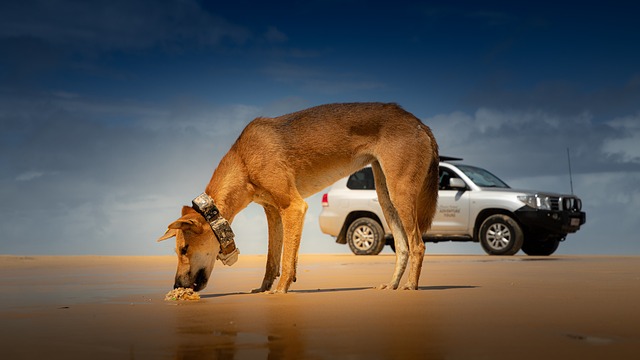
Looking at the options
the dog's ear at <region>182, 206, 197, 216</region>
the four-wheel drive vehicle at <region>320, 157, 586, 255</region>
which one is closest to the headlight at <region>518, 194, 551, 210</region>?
the four-wheel drive vehicle at <region>320, 157, 586, 255</region>

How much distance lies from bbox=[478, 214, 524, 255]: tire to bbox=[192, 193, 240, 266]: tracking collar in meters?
10.9

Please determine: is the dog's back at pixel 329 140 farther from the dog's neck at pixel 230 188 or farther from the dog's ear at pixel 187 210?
the dog's ear at pixel 187 210

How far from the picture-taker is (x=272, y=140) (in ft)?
28.9

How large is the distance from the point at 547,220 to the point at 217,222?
38.1 ft

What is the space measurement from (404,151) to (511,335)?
164 inches

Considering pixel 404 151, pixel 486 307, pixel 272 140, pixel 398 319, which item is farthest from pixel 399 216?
pixel 398 319

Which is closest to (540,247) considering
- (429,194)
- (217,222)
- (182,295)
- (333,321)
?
(429,194)

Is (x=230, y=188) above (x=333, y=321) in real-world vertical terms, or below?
above

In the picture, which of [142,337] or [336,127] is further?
[336,127]

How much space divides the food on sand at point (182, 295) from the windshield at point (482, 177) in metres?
11.7

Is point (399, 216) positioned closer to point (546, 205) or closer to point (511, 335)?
point (511, 335)

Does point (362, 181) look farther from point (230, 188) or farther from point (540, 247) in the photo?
point (230, 188)

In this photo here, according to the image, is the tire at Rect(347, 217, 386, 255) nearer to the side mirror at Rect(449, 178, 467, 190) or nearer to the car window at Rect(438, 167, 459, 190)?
the car window at Rect(438, 167, 459, 190)

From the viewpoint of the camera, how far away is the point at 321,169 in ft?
29.7
